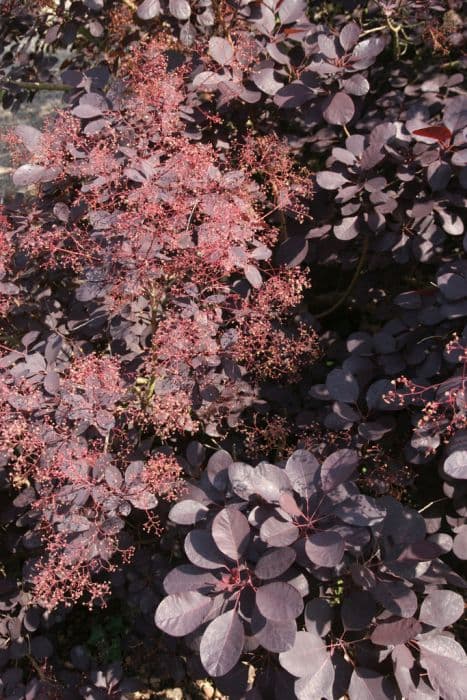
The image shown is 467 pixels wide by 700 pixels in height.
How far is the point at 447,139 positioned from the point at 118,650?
196 centimetres

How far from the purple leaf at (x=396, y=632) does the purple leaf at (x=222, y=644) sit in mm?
253

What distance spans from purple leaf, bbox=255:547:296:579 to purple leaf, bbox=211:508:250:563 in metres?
0.05

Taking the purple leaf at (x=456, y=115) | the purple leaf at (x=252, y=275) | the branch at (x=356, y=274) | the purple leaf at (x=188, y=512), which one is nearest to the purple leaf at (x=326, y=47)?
the purple leaf at (x=456, y=115)

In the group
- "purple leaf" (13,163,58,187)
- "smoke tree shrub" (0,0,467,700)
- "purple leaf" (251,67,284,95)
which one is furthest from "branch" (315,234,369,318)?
"purple leaf" (13,163,58,187)

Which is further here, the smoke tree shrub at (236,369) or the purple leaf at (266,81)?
the purple leaf at (266,81)

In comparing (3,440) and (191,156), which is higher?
(191,156)

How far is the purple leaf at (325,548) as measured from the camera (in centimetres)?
100

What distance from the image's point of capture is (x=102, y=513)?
1415 millimetres

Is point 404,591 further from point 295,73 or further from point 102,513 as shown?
point 295,73

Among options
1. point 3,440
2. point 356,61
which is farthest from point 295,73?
point 3,440

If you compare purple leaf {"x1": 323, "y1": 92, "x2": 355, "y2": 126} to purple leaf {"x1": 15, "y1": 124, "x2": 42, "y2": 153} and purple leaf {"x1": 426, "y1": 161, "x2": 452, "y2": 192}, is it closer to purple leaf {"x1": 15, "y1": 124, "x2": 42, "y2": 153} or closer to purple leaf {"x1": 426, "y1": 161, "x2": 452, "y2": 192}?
purple leaf {"x1": 426, "y1": 161, "x2": 452, "y2": 192}

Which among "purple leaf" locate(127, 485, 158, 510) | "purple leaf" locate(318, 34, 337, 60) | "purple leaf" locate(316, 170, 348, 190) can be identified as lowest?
"purple leaf" locate(127, 485, 158, 510)

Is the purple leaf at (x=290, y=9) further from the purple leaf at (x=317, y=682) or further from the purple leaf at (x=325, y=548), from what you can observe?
the purple leaf at (x=317, y=682)

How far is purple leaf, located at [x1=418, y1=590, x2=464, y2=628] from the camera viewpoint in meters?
1.10
